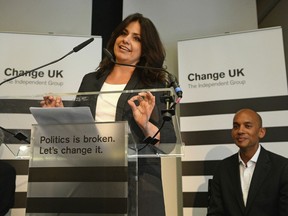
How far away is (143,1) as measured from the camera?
3783 millimetres

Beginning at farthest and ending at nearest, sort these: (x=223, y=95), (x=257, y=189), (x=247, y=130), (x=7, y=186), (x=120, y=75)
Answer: (x=223, y=95) < (x=247, y=130) < (x=7, y=186) < (x=257, y=189) < (x=120, y=75)

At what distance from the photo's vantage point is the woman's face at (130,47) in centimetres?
133

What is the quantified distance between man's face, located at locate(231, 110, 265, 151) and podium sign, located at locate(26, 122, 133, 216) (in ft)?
7.54

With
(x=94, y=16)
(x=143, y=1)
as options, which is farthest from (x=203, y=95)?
(x=94, y=16)

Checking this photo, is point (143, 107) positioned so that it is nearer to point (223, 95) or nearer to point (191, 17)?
point (223, 95)

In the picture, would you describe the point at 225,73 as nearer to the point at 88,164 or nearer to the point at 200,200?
the point at 200,200

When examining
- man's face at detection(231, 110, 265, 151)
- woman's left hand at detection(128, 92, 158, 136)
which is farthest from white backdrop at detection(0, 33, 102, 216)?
woman's left hand at detection(128, 92, 158, 136)

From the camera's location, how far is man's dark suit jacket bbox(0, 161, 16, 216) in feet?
8.89

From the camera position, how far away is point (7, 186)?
9.06ft

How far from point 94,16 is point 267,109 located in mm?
2116

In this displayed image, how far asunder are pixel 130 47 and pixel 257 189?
1761 millimetres

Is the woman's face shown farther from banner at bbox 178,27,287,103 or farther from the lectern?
banner at bbox 178,27,287,103

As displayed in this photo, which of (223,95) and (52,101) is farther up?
(223,95)

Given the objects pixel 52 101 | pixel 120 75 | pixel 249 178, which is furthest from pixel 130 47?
pixel 249 178
